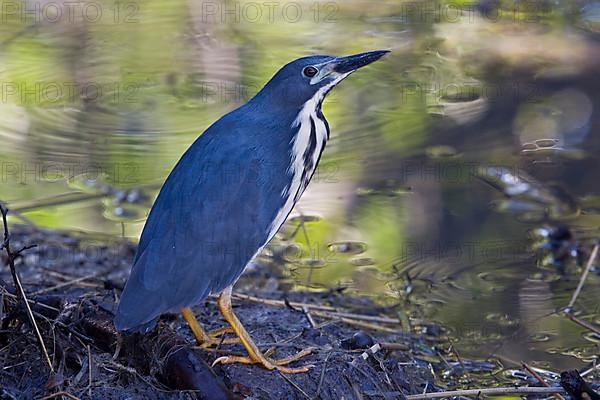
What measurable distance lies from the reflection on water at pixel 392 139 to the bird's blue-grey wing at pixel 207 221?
1592 mm

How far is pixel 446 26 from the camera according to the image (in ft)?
38.3

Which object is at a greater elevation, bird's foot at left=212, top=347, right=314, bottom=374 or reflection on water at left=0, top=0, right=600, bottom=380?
bird's foot at left=212, top=347, right=314, bottom=374

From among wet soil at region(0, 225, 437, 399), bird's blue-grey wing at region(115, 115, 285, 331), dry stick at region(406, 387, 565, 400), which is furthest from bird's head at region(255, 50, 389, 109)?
dry stick at region(406, 387, 565, 400)

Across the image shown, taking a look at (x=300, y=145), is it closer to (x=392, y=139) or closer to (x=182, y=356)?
(x=182, y=356)

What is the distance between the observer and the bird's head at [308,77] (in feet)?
15.6

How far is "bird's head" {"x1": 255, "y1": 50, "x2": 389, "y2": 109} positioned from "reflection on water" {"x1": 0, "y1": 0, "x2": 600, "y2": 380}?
5.63 feet

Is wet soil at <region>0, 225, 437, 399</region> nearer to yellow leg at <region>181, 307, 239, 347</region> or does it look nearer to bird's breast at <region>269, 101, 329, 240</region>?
yellow leg at <region>181, 307, 239, 347</region>

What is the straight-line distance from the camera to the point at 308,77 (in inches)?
187

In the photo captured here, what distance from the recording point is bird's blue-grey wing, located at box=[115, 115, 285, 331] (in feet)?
14.7

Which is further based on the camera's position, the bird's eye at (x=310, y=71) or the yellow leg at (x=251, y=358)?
the bird's eye at (x=310, y=71)

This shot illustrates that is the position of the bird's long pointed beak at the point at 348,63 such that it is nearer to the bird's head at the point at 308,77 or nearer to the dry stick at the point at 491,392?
the bird's head at the point at 308,77

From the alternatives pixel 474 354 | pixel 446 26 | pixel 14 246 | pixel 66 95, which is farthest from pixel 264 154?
pixel 446 26

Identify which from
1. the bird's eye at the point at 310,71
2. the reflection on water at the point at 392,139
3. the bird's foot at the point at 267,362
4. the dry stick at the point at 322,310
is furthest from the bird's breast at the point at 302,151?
the reflection on water at the point at 392,139

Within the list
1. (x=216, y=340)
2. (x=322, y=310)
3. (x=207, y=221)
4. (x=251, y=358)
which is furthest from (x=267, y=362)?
(x=322, y=310)
